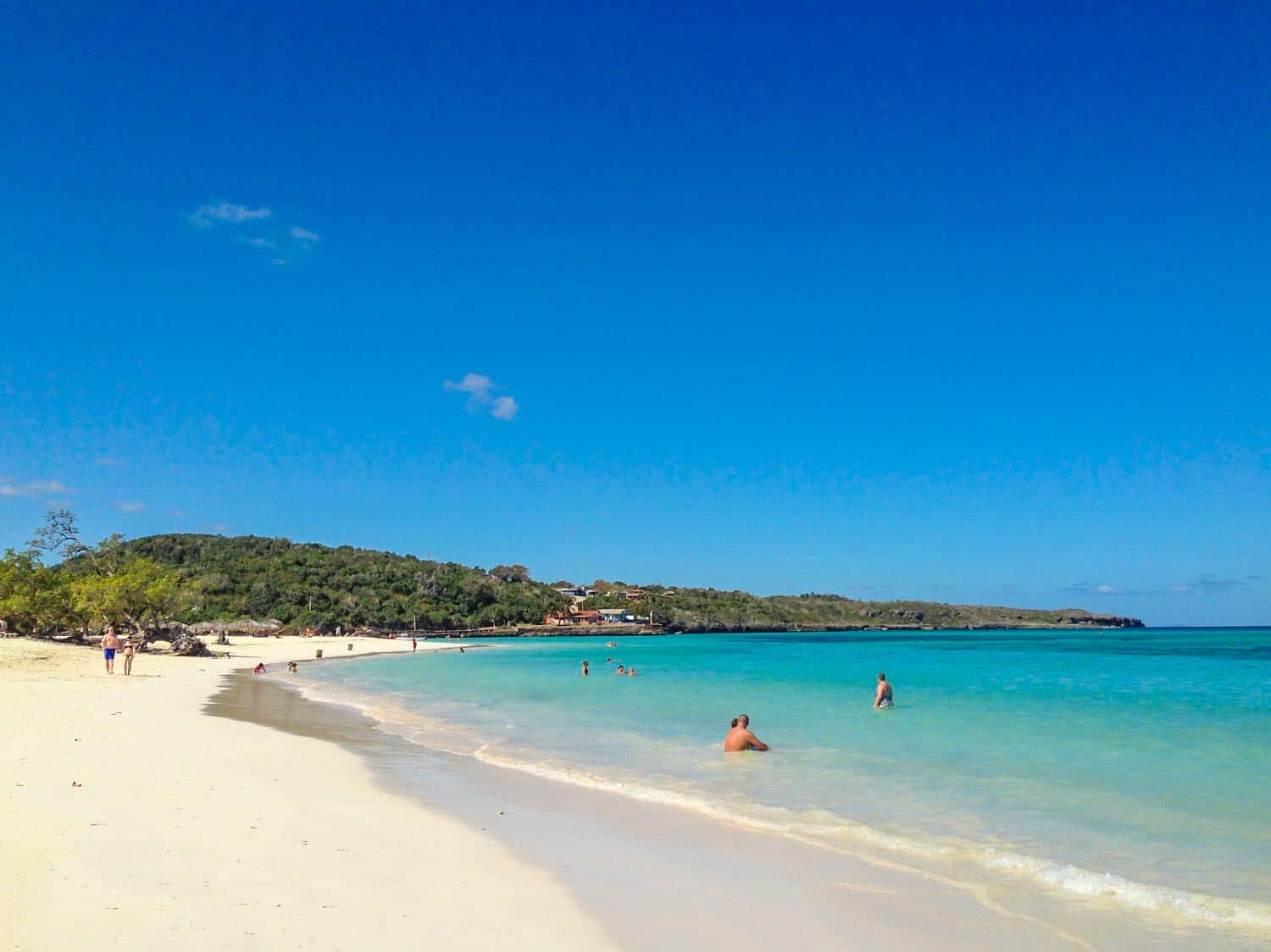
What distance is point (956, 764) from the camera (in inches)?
490

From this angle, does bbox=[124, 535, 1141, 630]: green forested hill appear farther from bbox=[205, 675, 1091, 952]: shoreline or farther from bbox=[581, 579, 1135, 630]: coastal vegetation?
bbox=[205, 675, 1091, 952]: shoreline

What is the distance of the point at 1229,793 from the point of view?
33.8ft

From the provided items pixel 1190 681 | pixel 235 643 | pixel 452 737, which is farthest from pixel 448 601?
pixel 452 737

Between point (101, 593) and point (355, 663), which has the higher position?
point (101, 593)

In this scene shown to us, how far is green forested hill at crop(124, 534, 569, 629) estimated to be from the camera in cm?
9056

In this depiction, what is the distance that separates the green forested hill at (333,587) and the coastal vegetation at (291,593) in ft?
0.60

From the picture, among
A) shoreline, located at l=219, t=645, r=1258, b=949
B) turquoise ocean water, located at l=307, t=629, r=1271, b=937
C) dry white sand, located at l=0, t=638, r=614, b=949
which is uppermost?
dry white sand, located at l=0, t=638, r=614, b=949

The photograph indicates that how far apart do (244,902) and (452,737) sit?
10671 millimetres

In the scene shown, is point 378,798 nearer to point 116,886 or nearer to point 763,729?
point 116,886

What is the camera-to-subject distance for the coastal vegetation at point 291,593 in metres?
38.8

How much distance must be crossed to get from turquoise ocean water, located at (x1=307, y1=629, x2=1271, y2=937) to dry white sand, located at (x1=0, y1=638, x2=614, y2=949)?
341 centimetres

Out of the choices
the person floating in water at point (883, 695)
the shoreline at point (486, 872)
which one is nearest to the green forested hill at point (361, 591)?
the person floating in water at point (883, 695)

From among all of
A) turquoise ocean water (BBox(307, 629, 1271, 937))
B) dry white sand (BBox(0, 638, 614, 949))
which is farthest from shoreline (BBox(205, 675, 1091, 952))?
turquoise ocean water (BBox(307, 629, 1271, 937))

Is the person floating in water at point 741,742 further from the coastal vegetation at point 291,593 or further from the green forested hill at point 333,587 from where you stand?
the green forested hill at point 333,587
